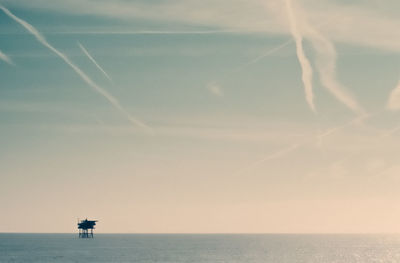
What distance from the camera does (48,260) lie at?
157 meters

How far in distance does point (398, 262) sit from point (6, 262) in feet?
391

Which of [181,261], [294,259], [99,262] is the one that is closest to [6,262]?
[99,262]

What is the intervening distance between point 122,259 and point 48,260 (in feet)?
69.5

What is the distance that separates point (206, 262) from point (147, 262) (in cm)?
1688

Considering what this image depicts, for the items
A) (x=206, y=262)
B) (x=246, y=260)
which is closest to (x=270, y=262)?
(x=246, y=260)

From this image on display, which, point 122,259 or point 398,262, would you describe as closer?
point 122,259

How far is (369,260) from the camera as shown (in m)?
179

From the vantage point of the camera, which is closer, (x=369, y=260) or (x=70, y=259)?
(x=70, y=259)

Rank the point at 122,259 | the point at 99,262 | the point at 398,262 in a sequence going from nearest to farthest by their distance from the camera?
the point at 99,262, the point at 122,259, the point at 398,262

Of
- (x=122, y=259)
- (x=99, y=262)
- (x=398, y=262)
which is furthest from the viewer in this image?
(x=398, y=262)

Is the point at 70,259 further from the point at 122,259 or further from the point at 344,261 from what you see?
the point at 344,261

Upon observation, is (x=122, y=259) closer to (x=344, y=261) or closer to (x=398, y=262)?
(x=344, y=261)

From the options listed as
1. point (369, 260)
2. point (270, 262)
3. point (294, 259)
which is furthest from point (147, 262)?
point (369, 260)

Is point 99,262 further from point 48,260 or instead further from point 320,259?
point 320,259
